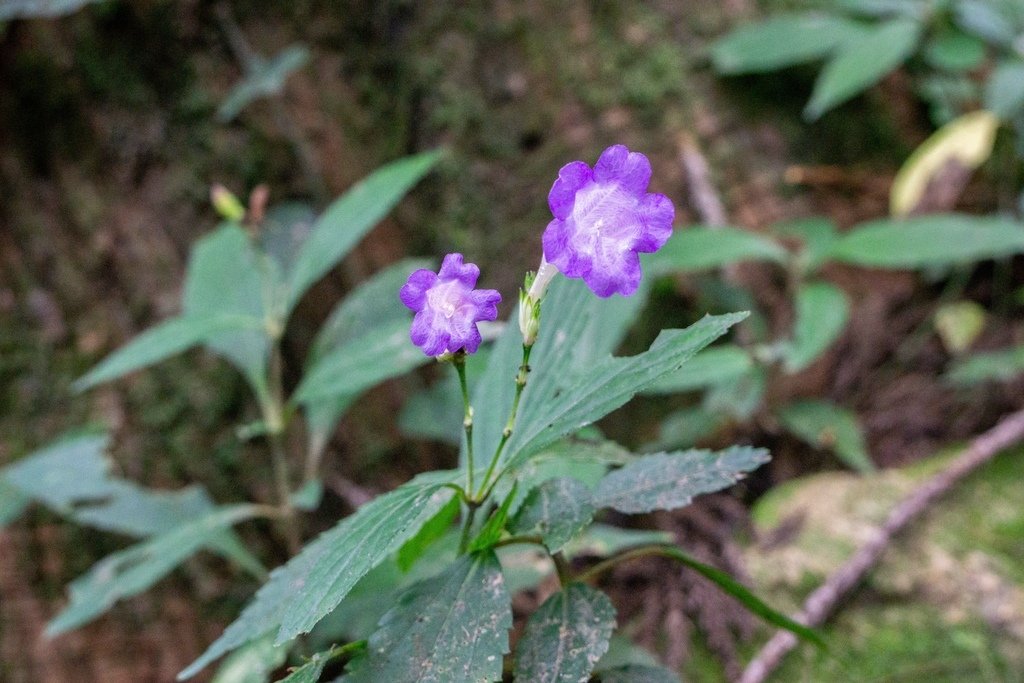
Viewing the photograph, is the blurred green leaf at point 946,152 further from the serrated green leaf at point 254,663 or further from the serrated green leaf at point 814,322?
the serrated green leaf at point 254,663

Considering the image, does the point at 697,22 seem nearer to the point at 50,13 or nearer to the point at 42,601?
the point at 50,13

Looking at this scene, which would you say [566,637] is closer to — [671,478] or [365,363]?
[671,478]

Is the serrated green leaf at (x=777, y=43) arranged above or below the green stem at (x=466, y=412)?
below

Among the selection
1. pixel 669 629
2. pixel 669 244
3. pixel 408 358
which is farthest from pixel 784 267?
pixel 408 358

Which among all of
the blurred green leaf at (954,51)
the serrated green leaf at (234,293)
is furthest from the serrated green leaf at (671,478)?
the blurred green leaf at (954,51)

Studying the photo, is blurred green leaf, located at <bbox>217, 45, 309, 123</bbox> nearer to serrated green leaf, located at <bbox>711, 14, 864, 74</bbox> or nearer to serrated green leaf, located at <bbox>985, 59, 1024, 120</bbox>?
serrated green leaf, located at <bbox>711, 14, 864, 74</bbox>

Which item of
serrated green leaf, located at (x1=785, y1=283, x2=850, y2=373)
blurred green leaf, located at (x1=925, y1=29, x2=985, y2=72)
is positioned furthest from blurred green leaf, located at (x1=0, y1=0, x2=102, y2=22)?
blurred green leaf, located at (x1=925, y1=29, x2=985, y2=72)

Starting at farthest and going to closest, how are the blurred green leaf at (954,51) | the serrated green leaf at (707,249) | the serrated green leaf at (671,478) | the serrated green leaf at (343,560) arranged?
the blurred green leaf at (954,51), the serrated green leaf at (707,249), the serrated green leaf at (671,478), the serrated green leaf at (343,560)

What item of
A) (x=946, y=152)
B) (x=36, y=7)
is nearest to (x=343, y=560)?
(x=36, y=7)
